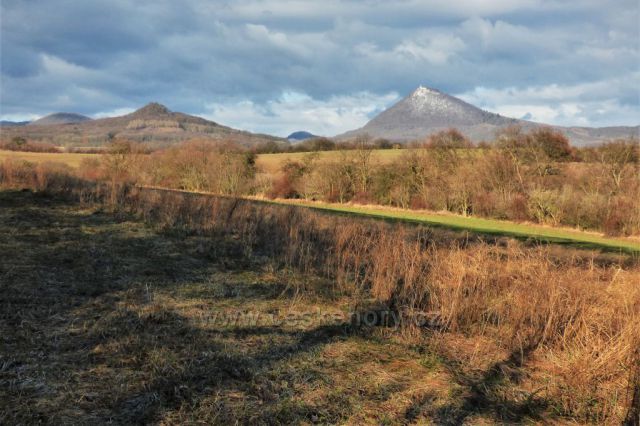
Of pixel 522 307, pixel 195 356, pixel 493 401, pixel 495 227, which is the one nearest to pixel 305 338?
pixel 195 356

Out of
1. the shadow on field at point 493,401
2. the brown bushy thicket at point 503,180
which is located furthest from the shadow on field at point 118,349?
the brown bushy thicket at point 503,180

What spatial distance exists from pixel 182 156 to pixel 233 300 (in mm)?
41481

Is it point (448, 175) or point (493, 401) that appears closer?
point (493, 401)

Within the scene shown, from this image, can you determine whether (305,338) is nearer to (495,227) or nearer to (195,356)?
(195,356)

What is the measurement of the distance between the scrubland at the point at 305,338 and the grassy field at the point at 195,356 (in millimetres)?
19

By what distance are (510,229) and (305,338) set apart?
79.4 ft

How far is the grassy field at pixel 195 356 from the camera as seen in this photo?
3.48 meters

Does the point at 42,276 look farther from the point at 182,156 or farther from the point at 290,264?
the point at 182,156

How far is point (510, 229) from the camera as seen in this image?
26172 millimetres

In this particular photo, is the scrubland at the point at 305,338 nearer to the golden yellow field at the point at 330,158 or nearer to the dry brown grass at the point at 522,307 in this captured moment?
the dry brown grass at the point at 522,307

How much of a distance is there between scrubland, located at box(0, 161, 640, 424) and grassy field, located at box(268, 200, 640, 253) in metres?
15.1

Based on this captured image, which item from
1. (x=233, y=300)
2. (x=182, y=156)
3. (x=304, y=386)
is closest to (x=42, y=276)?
(x=233, y=300)

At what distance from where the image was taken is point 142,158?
148 feet

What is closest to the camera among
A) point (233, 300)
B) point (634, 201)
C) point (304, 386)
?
point (304, 386)
